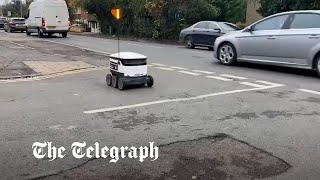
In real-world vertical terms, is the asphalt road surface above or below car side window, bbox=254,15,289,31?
below

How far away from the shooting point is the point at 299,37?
10.5 metres

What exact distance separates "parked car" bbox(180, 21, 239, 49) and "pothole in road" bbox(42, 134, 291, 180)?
14638 millimetres

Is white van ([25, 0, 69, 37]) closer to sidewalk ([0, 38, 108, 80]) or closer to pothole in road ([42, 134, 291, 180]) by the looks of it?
sidewalk ([0, 38, 108, 80])

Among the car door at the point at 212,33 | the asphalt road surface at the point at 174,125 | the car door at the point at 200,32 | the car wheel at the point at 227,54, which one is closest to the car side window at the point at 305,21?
the asphalt road surface at the point at 174,125

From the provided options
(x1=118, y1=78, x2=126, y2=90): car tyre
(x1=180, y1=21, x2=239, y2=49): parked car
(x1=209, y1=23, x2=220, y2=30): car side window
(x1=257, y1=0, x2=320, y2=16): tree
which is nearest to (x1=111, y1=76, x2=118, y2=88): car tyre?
(x1=118, y1=78, x2=126, y2=90): car tyre

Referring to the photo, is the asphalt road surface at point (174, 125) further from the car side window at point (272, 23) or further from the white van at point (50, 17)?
the white van at point (50, 17)

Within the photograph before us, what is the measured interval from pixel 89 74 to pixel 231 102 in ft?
15.4

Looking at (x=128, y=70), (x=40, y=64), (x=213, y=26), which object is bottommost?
(x=40, y=64)

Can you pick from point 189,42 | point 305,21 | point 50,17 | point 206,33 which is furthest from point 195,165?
point 50,17

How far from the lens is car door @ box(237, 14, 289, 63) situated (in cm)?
1106

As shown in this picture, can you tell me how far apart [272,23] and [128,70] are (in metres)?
4.91

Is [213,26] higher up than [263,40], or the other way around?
[213,26]

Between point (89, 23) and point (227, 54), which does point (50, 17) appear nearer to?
point (227, 54)

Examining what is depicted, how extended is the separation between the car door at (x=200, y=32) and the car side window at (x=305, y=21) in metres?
9.17
